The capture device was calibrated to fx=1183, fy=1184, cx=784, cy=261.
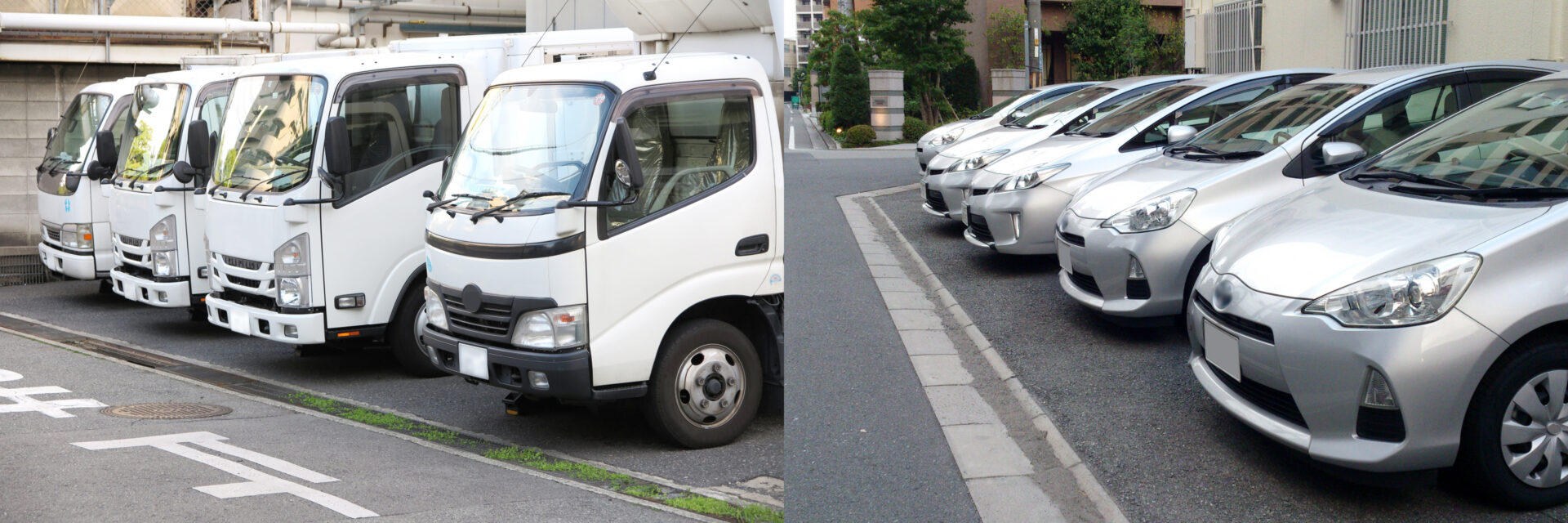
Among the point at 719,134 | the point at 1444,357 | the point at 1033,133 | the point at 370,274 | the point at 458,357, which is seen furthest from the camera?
the point at 1033,133

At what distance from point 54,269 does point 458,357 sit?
920cm

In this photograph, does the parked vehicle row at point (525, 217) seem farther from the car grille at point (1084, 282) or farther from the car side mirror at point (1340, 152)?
the car side mirror at point (1340, 152)

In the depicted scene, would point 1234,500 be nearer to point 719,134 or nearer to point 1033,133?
point 719,134

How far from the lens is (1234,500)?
4516 millimetres

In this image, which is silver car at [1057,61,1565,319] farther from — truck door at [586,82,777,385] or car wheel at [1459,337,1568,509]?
truck door at [586,82,777,385]

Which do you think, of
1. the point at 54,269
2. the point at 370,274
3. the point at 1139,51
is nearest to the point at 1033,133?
the point at 370,274

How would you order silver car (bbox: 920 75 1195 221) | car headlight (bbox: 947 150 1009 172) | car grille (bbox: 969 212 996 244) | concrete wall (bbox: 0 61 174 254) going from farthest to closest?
1. concrete wall (bbox: 0 61 174 254)
2. silver car (bbox: 920 75 1195 221)
3. car headlight (bbox: 947 150 1009 172)
4. car grille (bbox: 969 212 996 244)

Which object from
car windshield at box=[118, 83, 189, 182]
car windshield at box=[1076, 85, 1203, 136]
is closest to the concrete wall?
car windshield at box=[118, 83, 189, 182]

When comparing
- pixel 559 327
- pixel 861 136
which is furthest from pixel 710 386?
pixel 861 136

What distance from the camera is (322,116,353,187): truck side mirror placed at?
7.33 metres

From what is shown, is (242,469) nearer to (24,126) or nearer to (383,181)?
(383,181)

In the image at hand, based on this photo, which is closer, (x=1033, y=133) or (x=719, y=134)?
(x=719, y=134)

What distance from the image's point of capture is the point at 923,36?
1374 inches

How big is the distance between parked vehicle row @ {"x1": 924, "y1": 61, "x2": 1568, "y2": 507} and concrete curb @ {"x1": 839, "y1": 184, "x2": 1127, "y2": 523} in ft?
2.17
